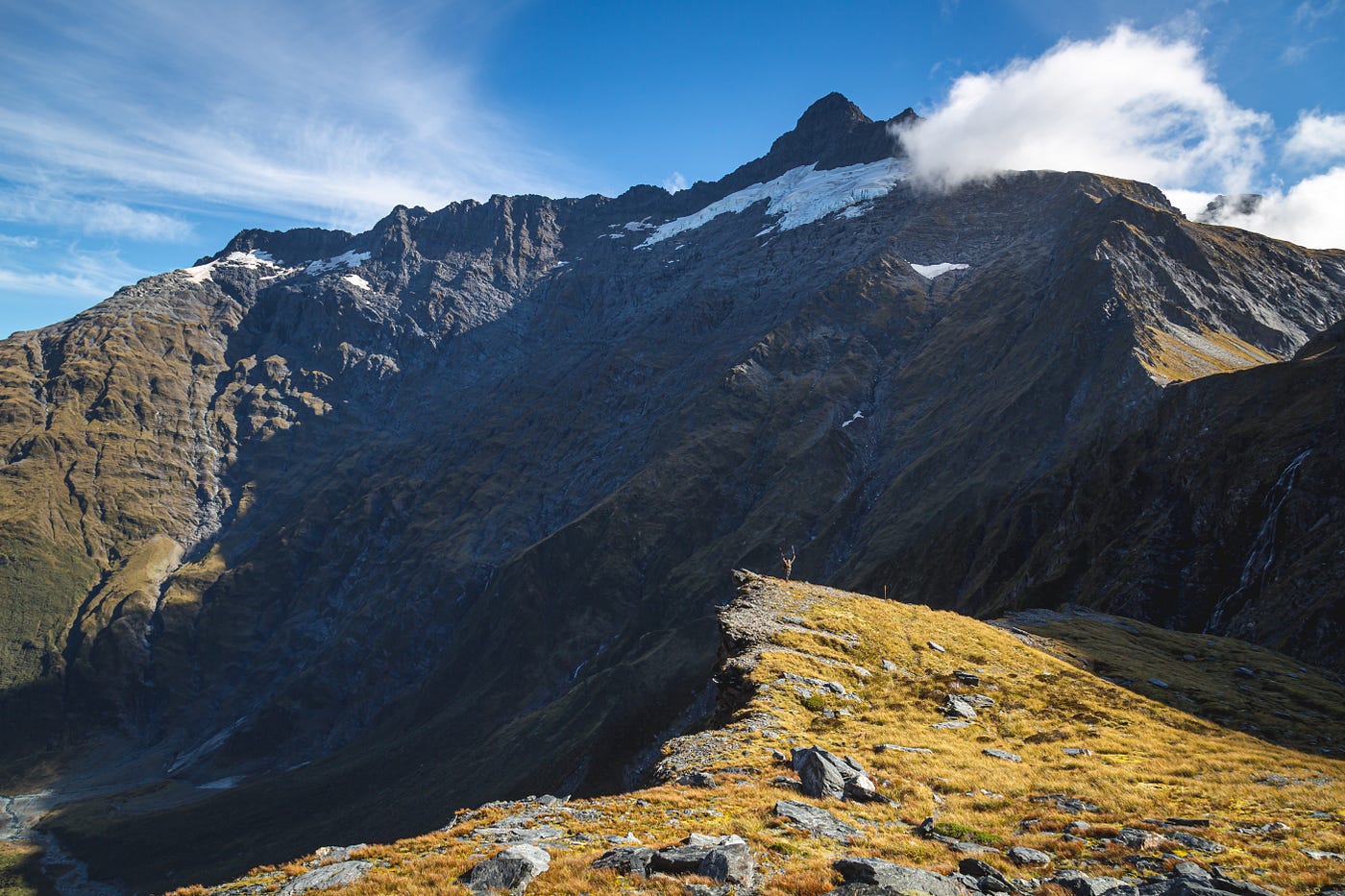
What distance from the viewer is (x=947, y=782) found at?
71.8 feet

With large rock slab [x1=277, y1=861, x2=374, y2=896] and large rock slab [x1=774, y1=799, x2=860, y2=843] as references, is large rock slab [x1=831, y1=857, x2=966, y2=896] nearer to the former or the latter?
large rock slab [x1=774, y1=799, x2=860, y2=843]

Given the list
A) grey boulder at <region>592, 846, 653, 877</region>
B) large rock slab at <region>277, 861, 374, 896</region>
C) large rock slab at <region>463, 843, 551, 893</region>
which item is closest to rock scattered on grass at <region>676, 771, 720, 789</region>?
grey boulder at <region>592, 846, 653, 877</region>

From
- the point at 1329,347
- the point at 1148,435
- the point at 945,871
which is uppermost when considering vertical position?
the point at 1329,347

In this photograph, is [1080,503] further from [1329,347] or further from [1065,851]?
[1065,851]

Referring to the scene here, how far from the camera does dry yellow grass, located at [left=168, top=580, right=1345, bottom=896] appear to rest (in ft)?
50.3

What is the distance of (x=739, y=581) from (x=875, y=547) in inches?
4569

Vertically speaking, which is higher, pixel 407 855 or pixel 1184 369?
pixel 1184 369

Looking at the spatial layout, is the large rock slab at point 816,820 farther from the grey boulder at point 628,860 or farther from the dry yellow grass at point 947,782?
the grey boulder at point 628,860

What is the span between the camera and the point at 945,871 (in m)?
14.9

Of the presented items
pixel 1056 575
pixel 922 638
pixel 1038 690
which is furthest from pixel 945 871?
pixel 1056 575

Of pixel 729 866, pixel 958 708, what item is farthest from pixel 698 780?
pixel 958 708

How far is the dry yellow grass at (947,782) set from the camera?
1534cm

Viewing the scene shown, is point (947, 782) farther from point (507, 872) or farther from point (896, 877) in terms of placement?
point (507, 872)

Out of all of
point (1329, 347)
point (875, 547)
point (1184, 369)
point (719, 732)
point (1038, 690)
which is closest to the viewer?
point (719, 732)
